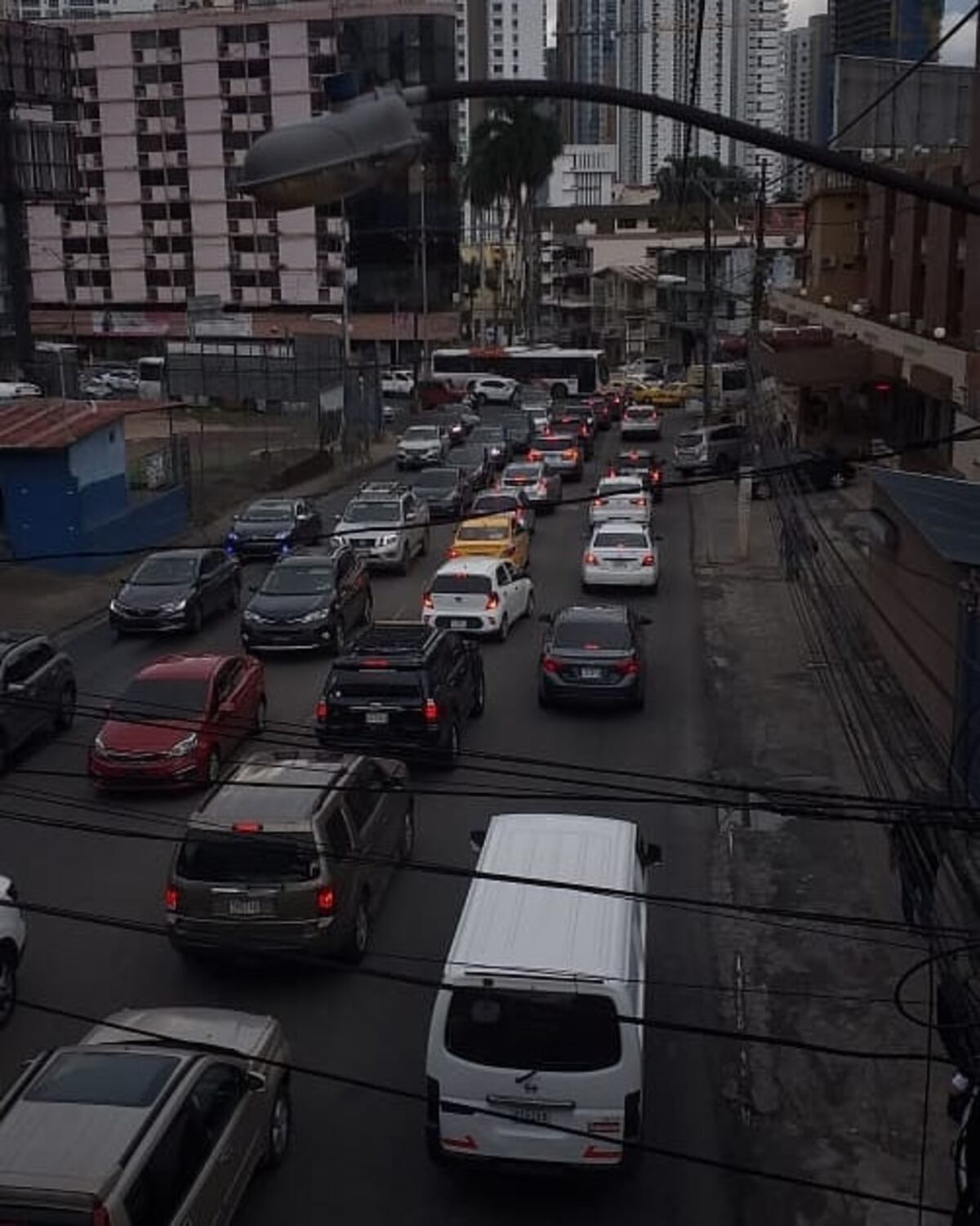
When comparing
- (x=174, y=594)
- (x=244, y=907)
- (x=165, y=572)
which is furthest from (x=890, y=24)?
(x=244, y=907)

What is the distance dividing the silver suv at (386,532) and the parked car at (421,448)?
1636 cm

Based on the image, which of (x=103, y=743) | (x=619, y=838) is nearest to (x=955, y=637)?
(x=619, y=838)

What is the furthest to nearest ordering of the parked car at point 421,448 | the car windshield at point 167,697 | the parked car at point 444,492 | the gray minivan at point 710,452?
1. the parked car at point 421,448
2. the gray minivan at point 710,452
3. the parked car at point 444,492
4. the car windshield at point 167,697

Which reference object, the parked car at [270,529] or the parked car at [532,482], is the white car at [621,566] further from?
the parked car at [532,482]

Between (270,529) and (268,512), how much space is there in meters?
1.14

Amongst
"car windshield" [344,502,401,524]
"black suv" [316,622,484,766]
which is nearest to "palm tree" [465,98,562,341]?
"car windshield" [344,502,401,524]

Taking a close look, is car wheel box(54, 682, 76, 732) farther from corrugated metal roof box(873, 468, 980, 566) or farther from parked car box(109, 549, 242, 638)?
corrugated metal roof box(873, 468, 980, 566)

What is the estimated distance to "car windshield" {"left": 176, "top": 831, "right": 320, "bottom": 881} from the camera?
12.3 m

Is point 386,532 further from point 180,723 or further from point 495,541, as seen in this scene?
point 180,723

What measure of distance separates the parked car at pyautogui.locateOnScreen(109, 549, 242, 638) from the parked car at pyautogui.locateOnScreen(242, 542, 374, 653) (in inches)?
47.5

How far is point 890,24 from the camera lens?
40438 millimetres

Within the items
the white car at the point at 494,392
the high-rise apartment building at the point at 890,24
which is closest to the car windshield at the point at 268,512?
the high-rise apartment building at the point at 890,24

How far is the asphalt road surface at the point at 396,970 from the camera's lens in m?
9.70

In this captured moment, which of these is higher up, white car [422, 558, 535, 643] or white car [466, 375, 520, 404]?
white car [422, 558, 535, 643]
